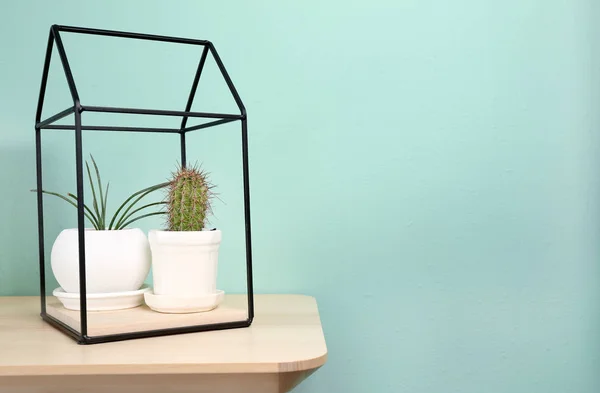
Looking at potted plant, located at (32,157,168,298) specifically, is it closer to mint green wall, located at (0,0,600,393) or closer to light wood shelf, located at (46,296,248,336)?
light wood shelf, located at (46,296,248,336)

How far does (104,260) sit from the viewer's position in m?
1.01

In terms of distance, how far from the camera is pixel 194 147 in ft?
4.50

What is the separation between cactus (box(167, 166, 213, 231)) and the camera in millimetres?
1021

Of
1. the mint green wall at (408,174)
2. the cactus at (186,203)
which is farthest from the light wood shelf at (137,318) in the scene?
the mint green wall at (408,174)

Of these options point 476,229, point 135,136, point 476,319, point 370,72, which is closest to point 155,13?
point 135,136

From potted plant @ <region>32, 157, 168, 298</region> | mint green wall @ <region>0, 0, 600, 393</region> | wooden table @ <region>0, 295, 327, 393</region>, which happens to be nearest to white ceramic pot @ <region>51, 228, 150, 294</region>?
potted plant @ <region>32, 157, 168, 298</region>

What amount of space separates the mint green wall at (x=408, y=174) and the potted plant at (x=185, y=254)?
1.12 ft

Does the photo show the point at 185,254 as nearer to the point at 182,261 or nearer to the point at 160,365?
the point at 182,261

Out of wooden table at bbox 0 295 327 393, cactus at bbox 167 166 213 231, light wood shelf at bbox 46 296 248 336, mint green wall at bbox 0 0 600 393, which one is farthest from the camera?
mint green wall at bbox 0 0 600 393

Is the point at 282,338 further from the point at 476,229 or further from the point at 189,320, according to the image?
the point at 476,229

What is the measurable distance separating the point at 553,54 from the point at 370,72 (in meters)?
0.38

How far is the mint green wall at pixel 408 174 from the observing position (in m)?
1.37

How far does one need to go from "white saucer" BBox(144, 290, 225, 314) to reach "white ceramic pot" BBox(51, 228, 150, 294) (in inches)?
1.8

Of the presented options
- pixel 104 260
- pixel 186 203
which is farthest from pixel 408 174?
pixel 104 260
